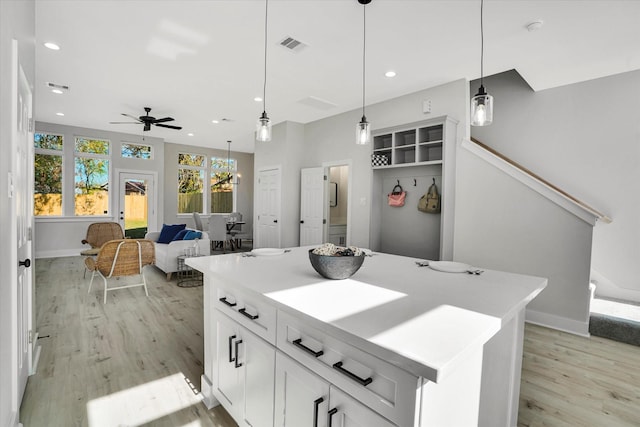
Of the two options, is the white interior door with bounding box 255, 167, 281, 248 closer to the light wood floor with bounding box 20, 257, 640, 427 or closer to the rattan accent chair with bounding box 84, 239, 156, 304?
the rattan accent chair with bounding box 84, 239, 156, 304

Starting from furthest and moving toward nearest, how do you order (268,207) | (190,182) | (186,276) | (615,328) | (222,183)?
(222,183) → (190,182) → (268,207) → (186,276) → (615,328)

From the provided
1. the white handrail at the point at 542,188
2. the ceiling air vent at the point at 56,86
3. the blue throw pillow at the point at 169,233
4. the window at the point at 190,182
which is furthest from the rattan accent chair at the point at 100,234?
the white handrail at the point at 542,188

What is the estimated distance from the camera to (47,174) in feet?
22.8

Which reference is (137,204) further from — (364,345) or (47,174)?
(364,345)

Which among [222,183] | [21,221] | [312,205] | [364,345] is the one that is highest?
[222,183]

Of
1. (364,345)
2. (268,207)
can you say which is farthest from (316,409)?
(268,207)

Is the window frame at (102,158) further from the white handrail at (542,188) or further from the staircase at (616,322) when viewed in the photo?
the staircase at (616,322)

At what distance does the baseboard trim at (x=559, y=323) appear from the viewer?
3.23 meters

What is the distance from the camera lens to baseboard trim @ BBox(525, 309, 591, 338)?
10.6ft

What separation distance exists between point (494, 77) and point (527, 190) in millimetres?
2172

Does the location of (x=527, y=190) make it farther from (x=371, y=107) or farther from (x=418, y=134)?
(x=371, y=107)

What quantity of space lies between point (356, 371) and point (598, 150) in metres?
4.72

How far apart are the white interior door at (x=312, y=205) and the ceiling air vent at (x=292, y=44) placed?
8.63 feet

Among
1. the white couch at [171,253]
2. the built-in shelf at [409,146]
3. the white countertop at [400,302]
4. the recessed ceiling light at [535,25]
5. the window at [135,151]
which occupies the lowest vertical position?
the white couch at [171,253]
